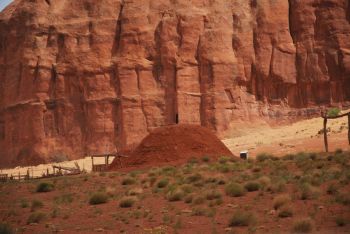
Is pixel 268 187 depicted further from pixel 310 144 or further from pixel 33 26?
pixel 33 26

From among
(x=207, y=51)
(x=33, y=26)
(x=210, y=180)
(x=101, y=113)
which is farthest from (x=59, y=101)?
(x=210, y=180)

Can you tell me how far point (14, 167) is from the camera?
50.7 meters

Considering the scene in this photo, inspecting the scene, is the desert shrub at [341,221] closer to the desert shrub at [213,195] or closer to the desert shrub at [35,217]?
Answer: the desert shrub at [213,195]

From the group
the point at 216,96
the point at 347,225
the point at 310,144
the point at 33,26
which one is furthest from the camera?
the point at 33,26

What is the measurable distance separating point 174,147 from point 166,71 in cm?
2172

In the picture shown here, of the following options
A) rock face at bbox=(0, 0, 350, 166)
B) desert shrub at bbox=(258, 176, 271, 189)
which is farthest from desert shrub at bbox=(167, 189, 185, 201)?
rock face at bbox=(0, 0, 350, 166)

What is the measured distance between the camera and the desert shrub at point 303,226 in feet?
39.5

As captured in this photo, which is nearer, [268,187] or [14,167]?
[268,187]

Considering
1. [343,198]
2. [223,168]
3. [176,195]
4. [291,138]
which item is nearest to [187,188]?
[176,195]

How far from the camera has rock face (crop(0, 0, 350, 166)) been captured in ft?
162

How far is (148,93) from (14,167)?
13.6 metres

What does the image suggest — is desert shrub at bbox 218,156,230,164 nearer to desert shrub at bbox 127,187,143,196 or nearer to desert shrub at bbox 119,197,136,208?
desert shrub at bbox 127,187,143,196

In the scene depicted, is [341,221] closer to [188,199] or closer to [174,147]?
[188,199]

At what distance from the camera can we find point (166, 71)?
165 feet
